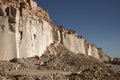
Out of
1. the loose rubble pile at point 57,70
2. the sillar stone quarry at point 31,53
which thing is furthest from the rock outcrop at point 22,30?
the loose rubble pile at point 57,70

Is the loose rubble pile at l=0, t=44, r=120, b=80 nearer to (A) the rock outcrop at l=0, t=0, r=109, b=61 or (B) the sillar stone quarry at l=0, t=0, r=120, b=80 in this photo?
(B) the sillar stone quarry at l=0, t=0, r=120, b=80

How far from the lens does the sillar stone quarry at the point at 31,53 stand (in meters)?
16.3

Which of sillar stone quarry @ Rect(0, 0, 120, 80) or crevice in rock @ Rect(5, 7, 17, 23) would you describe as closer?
sillar stone quarry @ Rect(0, 0, 120, 80)

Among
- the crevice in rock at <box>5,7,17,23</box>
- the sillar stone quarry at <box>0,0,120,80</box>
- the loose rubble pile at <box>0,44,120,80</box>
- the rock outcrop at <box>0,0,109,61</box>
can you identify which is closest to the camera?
the loose rubble pile at <box>0,44,120,80</box>

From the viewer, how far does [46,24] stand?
31250 mm

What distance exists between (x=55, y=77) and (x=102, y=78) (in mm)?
2586

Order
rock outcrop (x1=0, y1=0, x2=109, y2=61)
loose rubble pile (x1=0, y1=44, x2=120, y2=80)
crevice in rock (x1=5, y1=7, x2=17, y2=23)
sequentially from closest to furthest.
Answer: loose rubble pile (x1=0, y1=44, x2=120, y2=80), rock outcrop (x1=0, y1=0, x2=109, y2=61), crevice in rock (x1=5, y1=7, x2=17, y2=23)

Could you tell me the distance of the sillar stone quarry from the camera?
16297mm

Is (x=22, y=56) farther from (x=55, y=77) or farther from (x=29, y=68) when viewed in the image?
(x=55, y=77)

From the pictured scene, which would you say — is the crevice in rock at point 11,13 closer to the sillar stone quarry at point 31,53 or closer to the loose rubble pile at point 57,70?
the sillar stone quarry at point 31,53

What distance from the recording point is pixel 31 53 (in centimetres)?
2547

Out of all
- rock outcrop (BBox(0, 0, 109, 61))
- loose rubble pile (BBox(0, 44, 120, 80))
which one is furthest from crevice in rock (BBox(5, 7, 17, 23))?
loose rubble pile (BBox(0, 44, 120, 80))

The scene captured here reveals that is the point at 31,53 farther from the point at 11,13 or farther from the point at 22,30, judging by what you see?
the point at 11,13

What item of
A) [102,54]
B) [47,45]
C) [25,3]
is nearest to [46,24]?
[47,45]
